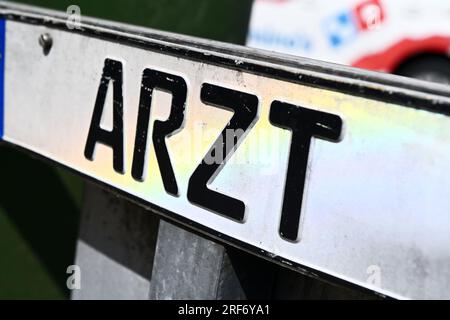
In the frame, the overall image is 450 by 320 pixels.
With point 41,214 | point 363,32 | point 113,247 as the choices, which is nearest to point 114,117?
point 113,247

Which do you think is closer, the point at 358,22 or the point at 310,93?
the point at 310,93

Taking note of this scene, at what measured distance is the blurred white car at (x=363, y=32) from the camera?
3.34 m

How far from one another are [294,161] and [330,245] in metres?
0.14

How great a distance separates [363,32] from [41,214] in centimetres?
216

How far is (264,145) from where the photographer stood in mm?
979

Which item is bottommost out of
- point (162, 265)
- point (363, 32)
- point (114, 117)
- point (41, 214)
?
point (41, 214)

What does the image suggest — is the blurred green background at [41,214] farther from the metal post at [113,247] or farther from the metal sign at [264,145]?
the metal sign at [264,145]

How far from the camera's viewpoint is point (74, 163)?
50.9 inches

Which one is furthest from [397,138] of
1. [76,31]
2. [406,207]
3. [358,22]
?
[358,22]

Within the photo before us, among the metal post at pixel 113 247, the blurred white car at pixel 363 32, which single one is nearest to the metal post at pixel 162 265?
the metal post at pixel 113 247

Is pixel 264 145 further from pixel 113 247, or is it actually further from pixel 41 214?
pixel 41 214

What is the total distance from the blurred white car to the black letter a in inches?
85.4

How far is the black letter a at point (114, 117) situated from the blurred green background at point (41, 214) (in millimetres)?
692

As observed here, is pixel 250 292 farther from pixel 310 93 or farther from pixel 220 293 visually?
pixel 310 93
